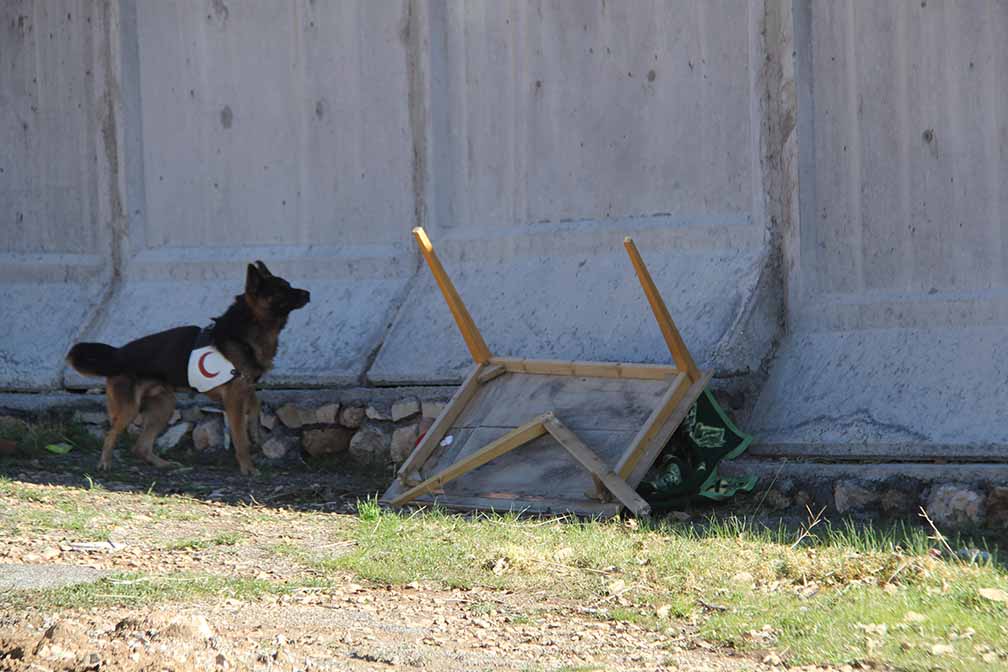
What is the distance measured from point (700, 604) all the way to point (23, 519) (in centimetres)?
349

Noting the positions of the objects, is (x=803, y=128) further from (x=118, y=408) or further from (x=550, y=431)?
(x=118, y=408)

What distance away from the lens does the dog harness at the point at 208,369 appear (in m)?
8.70

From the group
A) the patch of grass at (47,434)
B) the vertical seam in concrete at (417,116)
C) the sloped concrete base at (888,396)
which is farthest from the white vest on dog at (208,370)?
the sloped concrete base at (888,396)

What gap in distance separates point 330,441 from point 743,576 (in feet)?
12.9

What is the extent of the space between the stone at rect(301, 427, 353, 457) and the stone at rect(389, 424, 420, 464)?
0.43 meters

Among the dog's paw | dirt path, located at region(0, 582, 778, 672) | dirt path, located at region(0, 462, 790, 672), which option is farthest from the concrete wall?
dirt path, located at region(0, 582, 778, 672)

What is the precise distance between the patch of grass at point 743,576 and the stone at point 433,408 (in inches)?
59.8

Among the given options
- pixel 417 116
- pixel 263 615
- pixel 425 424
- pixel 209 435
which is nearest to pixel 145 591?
pixel 263 615


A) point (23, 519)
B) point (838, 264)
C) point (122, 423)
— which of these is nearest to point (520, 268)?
point (838, 264)

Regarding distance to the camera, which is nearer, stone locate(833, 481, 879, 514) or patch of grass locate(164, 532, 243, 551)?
patch of grass locate(164, 532, 243, 551)

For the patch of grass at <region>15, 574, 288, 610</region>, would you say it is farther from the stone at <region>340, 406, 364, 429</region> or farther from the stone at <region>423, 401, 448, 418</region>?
the stone at <region>340, 406, 364, 429</region>

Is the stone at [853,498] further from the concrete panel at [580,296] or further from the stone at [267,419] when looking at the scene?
the stone at [267,419]

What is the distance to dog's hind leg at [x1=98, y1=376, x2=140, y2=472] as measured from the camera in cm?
897

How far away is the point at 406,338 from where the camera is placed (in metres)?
9.16
